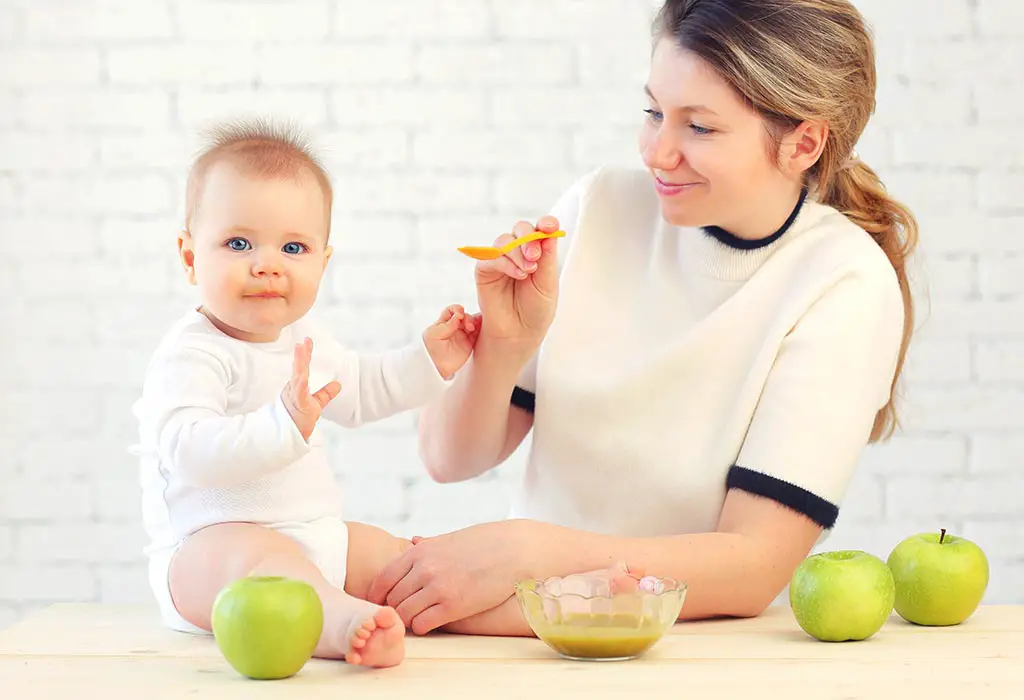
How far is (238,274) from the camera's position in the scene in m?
1.31

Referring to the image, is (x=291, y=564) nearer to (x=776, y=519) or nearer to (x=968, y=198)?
(x=776, y=519)

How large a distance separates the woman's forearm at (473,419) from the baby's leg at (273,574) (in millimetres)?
403

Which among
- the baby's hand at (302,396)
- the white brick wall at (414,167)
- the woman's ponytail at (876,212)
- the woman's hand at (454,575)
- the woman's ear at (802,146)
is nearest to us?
the baby's hand at (302,396)

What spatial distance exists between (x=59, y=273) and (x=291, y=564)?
5.55ft

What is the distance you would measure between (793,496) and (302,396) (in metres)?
0.58

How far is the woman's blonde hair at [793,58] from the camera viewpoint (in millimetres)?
1517

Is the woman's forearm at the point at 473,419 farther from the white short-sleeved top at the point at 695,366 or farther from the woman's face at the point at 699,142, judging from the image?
the woman's face at the point at 699,142

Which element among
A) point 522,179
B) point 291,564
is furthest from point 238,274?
point 522,179

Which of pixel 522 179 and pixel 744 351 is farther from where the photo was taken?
pixel 522 179

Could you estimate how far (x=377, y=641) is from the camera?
110 cm

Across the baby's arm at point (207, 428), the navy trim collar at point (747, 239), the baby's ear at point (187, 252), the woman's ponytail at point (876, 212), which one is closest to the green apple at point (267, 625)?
the baby's arm at point (207, 428)

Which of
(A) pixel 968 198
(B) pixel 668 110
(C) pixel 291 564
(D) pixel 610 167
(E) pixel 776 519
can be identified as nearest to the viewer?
(C) pixel 291 564

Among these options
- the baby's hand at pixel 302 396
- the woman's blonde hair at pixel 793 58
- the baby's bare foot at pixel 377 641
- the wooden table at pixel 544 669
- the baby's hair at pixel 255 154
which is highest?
the woman's blonde hair at pixel 793 58

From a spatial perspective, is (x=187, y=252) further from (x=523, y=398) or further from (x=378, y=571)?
(x=523, y=398)
